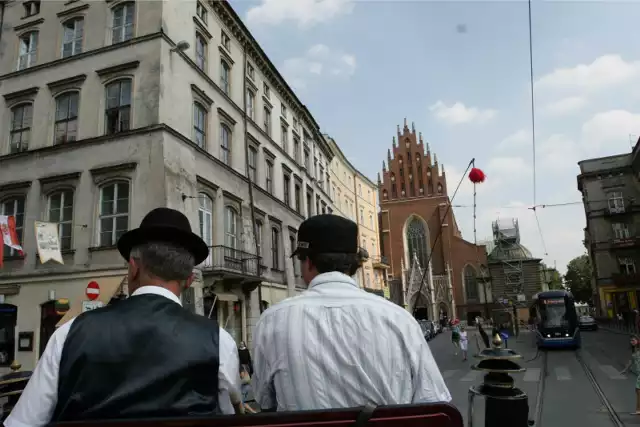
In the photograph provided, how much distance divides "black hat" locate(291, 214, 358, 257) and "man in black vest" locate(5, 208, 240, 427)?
0.61 m

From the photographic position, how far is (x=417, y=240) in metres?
59.0

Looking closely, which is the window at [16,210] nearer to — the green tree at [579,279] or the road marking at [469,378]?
the road marking at [469,378]

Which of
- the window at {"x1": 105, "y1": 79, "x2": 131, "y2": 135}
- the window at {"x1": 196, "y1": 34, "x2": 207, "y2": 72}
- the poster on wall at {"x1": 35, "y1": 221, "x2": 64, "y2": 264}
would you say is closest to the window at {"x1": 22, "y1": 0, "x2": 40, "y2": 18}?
the window at {"x1": 105, "y1": 79, "x2": 131, "y2": 135}

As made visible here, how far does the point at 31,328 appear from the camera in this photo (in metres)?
16.1

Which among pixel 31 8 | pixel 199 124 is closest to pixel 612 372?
pixel 199 124

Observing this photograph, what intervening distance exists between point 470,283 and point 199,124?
43.6m

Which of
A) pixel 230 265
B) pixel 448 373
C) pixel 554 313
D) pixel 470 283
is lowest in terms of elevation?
pixel 448 373

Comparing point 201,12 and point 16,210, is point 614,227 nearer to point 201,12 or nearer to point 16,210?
point 201,12

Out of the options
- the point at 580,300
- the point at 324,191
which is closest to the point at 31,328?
the point at 324,191

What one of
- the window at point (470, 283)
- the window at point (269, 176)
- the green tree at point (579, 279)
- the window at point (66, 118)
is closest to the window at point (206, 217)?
the window at point (66, 118)

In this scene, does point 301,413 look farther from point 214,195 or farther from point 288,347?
point 214,195

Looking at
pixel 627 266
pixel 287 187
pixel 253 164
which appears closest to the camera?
pixel 253 164

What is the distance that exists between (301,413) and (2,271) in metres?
19.7

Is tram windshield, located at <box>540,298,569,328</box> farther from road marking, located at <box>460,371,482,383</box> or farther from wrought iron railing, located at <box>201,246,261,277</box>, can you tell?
wrought iron railing, located at <box>201,246,261,277</box>
